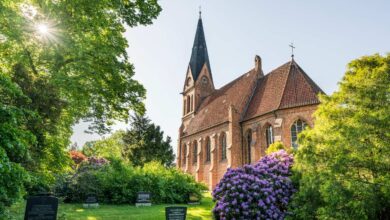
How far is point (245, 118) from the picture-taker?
88.3 ft

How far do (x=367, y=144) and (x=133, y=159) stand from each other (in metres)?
37.4

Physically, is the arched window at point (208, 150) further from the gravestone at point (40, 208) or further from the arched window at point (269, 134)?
the gravestone at point (40, 208)

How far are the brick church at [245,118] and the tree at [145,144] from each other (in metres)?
4.28

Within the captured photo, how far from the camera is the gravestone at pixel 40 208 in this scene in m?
7.25

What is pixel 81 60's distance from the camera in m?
11.6

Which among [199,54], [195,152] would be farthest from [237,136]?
[199,54]

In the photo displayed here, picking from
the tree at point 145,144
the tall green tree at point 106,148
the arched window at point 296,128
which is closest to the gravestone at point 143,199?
the tall green tree at point 106,148

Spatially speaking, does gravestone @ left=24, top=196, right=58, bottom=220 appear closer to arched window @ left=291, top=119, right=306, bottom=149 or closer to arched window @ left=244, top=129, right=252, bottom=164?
arched window @ left=291, top=119, right=306, bottom=149

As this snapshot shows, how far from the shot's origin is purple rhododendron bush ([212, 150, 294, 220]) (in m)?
8.99

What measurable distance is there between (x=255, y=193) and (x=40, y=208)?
6.50 meters

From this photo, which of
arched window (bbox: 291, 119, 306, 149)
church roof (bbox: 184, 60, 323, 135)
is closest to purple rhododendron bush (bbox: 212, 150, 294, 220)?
arched window (bbox: 291, 119, 306, 149)

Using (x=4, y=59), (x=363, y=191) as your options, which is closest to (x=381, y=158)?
(x=363, y=191)

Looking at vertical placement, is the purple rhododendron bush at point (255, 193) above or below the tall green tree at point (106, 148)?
below

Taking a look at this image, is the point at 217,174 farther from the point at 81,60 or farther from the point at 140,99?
the point at 81,60
